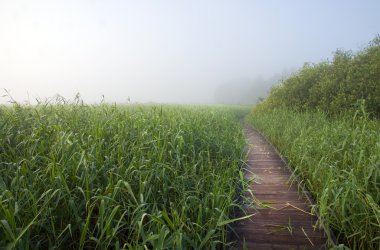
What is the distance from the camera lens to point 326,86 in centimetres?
1127

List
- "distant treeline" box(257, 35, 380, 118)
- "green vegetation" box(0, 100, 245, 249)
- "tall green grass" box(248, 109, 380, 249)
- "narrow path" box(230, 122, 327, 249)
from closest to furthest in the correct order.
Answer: "green vegetation" box(0, 100, 245, 249) < "tall green grass" box(248, 109, 380, 249) < "narrow path" box(230, 122, 327, 249) < "distant treeline" box(257, 35, 380, 118)

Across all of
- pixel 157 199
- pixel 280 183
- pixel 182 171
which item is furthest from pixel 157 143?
pixel 280 183

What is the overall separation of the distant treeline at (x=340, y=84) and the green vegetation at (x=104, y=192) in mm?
6520

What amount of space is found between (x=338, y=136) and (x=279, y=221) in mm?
3046

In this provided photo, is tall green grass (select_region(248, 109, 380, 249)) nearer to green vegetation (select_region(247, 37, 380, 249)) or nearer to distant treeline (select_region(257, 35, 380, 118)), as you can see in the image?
green vegetation (select_region(247, 37, 380, 249))

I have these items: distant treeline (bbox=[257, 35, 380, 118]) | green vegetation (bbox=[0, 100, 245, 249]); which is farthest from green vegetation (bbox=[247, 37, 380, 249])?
green vegetation (bbox=[0, 100, 245, 249])

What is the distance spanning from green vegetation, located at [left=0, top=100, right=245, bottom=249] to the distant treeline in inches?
257

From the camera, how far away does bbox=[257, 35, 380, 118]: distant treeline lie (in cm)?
975

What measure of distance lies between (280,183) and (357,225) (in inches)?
81.4

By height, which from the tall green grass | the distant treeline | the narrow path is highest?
the distant treeline

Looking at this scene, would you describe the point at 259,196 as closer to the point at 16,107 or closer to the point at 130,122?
the point at 130,122

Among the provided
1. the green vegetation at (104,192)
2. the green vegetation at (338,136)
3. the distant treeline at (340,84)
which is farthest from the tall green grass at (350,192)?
the distant treeline at (340,84)

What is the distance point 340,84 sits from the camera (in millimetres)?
10648

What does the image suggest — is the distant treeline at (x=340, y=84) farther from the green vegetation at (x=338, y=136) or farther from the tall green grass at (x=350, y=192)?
the tall green grass at (x=350, y=192)
